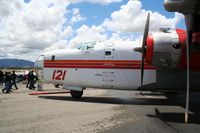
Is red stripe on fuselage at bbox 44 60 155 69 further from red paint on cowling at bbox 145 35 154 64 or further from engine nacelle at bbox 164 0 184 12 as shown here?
engine nacelle at bbox 164 0 184 12

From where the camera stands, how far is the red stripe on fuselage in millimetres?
16469

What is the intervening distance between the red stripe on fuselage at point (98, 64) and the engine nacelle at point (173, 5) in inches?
268

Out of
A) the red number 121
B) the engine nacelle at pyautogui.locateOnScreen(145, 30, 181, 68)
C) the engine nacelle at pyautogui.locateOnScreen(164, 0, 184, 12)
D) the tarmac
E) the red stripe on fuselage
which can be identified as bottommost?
the tarmac

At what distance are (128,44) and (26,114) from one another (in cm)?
735

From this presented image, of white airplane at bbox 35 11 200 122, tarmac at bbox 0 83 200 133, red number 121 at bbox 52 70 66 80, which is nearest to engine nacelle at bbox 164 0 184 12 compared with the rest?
tarmac at bbox 0 83 200 133

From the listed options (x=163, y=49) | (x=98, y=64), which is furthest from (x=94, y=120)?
(x=98, y=64)

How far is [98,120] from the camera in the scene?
430 inches

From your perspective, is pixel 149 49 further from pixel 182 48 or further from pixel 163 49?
pixel 182 48

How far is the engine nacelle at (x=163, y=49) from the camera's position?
1271cm

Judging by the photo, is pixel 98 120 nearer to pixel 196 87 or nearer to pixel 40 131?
pixel 40 131

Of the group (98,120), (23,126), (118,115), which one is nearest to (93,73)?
(118,115)

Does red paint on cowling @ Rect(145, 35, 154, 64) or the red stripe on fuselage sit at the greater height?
red paint on cowling @ Rect(145, 35, 154, 64)

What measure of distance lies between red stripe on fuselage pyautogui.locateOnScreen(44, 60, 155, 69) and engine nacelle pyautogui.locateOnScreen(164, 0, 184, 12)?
682 centimetres

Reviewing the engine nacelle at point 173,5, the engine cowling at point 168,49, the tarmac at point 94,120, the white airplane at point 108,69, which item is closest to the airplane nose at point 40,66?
the white airplane at point 108,69
